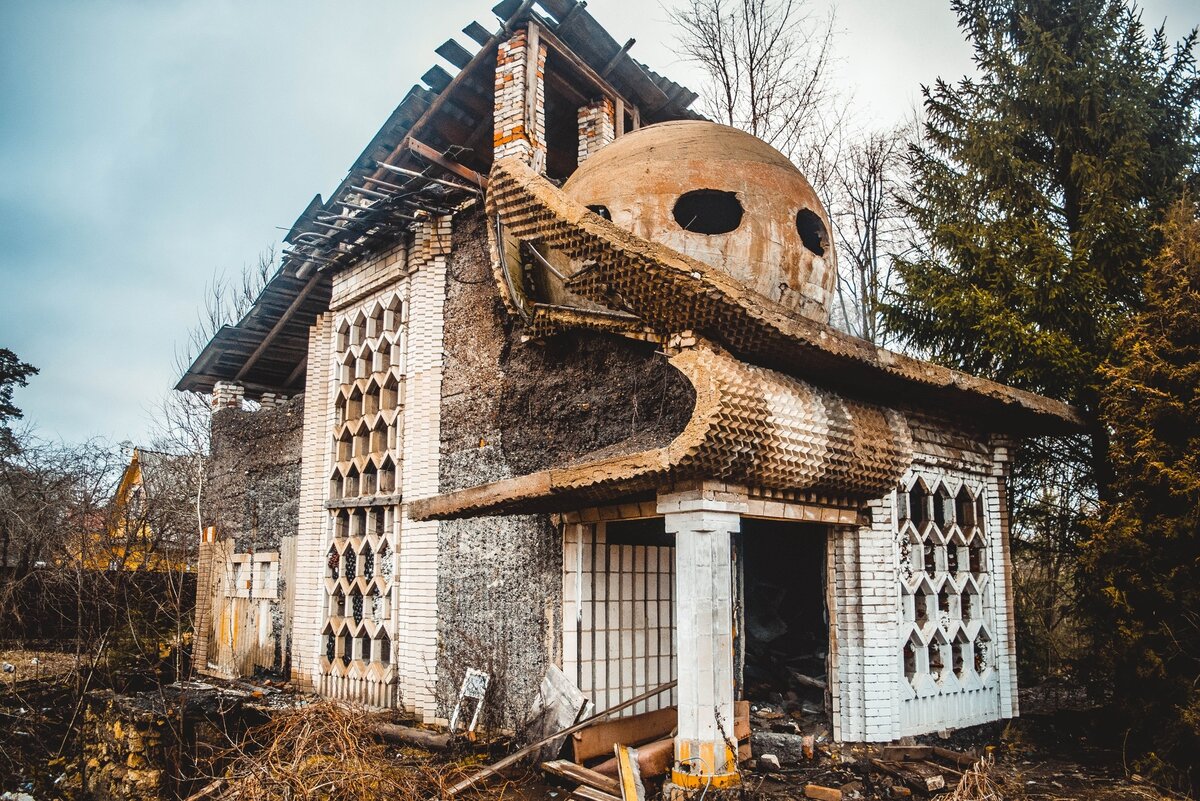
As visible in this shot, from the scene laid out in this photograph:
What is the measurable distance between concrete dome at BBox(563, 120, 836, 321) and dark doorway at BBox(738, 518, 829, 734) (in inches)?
123

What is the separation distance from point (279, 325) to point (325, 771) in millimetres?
9680

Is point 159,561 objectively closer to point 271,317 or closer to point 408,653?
point 271,317

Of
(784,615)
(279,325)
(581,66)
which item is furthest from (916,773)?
(279,325)

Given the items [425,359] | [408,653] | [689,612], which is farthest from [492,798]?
[425,359]

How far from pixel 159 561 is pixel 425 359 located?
345 inches

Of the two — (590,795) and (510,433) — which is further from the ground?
(510,433)

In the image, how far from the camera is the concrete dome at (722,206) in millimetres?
8961

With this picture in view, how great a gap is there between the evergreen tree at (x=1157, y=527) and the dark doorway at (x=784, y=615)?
3.10 meters

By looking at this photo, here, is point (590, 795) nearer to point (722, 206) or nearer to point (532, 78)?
point (722, 206)

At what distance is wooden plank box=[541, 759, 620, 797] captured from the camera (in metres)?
6.70

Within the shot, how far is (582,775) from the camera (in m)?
6.95

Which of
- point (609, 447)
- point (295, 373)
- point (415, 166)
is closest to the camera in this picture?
point (609, 447)

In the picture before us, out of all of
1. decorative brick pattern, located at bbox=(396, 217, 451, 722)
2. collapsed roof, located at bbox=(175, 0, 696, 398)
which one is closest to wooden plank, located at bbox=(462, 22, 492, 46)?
collapsed roof, located at bbox=(175, 0, 696, 398)

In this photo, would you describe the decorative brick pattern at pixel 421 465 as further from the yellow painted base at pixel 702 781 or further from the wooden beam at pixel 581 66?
the yellow painted base at pixel 702 781
